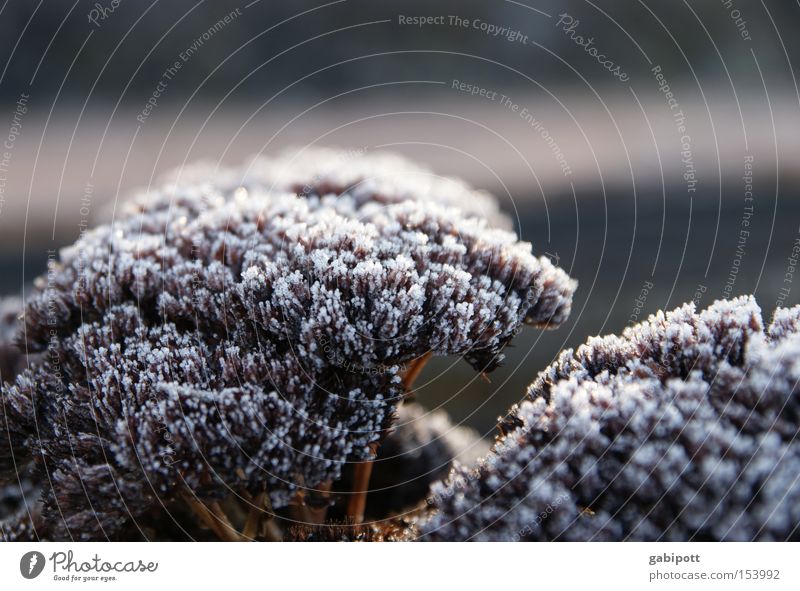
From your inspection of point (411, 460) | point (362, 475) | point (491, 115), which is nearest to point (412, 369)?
point (362, 475)

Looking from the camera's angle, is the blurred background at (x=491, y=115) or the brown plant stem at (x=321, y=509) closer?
the brown plant stem at (x=321, y=509)

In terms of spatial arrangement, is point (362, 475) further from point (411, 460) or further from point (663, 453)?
point (663, 453)

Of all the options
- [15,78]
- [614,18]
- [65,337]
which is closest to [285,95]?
[15,78]

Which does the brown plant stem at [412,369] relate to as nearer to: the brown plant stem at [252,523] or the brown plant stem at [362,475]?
the brown plant stem at [362,475]

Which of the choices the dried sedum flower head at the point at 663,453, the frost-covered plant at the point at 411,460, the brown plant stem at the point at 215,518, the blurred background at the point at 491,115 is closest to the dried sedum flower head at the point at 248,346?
Answer: the brown plant stem at the point at 215,518

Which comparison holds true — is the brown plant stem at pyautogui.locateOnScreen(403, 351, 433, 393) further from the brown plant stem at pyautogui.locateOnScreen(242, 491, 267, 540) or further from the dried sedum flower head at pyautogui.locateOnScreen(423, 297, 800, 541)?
the brown plant stem at pyautogui.locateOnScreen(242, 491, 267, 540)

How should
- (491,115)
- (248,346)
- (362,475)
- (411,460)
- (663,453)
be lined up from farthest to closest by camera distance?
(491,115) → (411,460) → (362,475) → (248,346) → (663,453)
